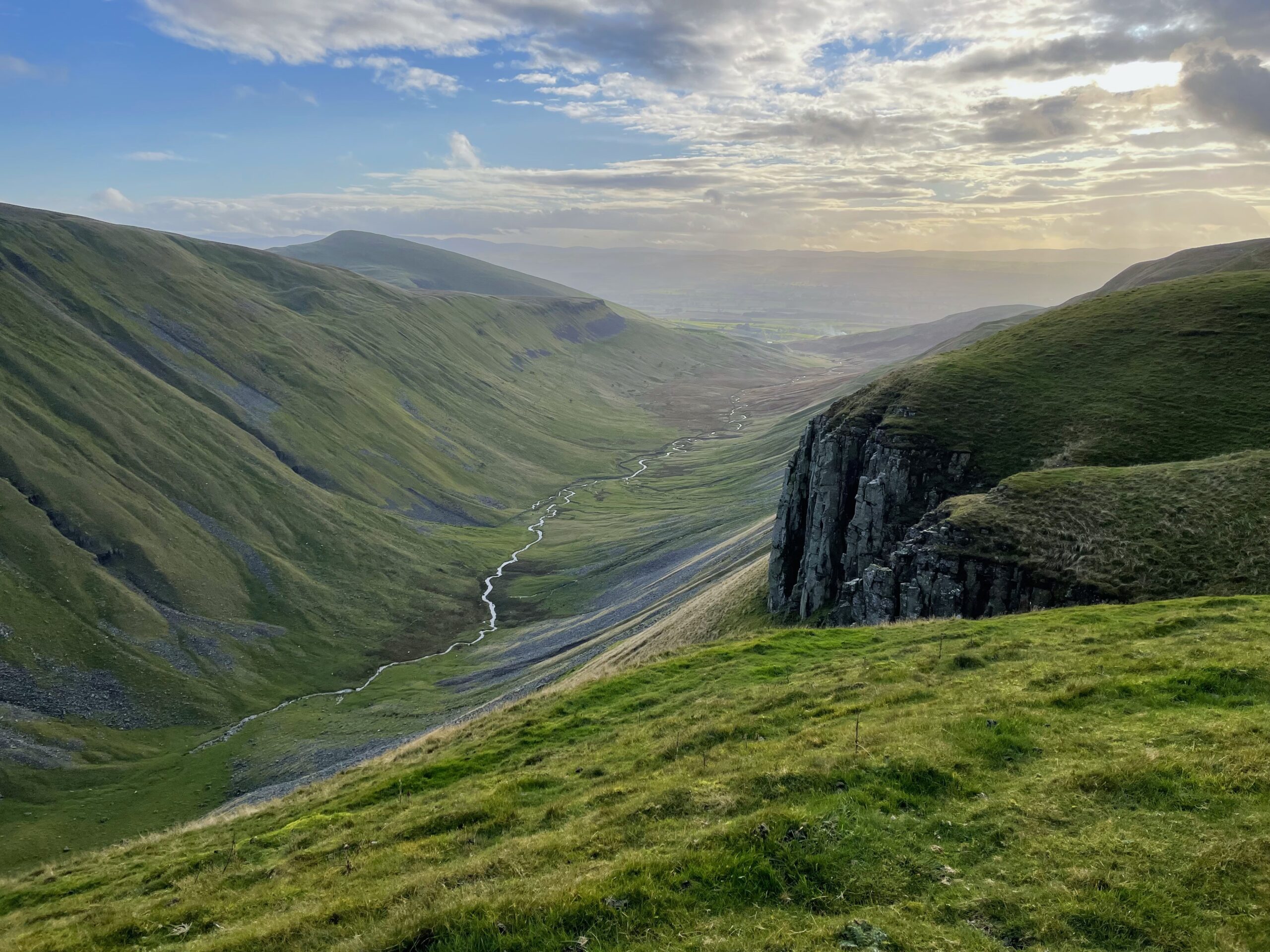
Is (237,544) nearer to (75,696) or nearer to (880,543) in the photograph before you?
(75,696)

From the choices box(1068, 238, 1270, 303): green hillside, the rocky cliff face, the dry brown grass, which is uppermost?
box(1068, 238, 1270, 303): green hillside

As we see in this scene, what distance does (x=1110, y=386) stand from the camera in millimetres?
66062

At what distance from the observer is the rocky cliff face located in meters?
43.2

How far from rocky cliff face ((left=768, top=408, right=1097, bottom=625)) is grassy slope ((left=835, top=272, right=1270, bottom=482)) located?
3283mm

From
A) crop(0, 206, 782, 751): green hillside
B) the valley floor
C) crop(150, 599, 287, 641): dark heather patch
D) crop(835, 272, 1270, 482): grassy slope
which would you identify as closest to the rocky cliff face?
crop(835, 272, 1270, 482): grassy slope

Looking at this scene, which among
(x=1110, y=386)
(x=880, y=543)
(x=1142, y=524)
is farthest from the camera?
(x=1110, y=386)

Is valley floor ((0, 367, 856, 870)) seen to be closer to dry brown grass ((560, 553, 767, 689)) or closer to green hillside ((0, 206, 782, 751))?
green hillside ((0, 206, 782, 751))

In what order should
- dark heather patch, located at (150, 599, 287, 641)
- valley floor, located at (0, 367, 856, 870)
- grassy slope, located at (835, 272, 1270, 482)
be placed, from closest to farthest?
grassy slope, located at (835, 272, 1270, 482), valley floor, located at (0, 367, 856, 870), dark heather patch, located at (150, 599, 287, 641)

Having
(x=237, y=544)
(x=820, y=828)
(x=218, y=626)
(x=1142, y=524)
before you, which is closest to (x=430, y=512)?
(x=237, y=544)

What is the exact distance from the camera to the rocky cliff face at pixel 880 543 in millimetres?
43156

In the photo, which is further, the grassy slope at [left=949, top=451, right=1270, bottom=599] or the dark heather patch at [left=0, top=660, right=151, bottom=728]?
the dark heather patch at [left=0, top=660, right=151, bottom=728]

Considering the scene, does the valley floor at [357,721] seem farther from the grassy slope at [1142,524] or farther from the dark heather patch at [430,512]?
the grassy slope at [1142,524]

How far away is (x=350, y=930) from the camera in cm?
1551

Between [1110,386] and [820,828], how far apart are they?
65672 mm
